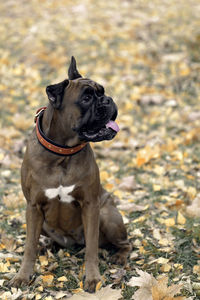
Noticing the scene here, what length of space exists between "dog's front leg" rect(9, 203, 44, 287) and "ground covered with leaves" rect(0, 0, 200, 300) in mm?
113

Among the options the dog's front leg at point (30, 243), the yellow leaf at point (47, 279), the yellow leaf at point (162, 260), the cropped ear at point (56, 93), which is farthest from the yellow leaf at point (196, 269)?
the cropped ear at point (56, 93)

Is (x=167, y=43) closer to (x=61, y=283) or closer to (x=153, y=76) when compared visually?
(x=153, y=76)

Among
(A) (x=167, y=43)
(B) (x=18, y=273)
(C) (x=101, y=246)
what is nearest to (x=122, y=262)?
(C) (x=101, y=246)

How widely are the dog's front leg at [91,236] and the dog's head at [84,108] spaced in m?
0.55

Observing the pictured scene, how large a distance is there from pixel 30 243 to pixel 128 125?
A: 13.1 feet

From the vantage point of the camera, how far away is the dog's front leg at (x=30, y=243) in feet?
11.2

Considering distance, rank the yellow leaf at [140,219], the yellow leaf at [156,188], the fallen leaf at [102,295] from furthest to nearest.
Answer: the yellow leaf at [156,188]
the yellow leaf at [140,219]
the fallen leaf at [102,295]

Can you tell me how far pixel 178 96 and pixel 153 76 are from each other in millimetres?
763

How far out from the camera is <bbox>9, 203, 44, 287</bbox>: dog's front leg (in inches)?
134

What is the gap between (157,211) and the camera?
466 centimetres

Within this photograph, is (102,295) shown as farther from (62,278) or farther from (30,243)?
(30,243)

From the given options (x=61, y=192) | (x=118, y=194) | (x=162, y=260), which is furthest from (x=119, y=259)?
(x=118, y=194)

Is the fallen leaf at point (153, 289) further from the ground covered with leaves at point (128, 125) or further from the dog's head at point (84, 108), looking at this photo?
the dog's head at point (84, 108)

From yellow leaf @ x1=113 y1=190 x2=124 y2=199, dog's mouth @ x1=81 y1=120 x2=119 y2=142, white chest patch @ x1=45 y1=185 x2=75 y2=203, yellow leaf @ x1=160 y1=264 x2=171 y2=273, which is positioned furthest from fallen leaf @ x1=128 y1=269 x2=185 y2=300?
yellow leaf @ x1=113 y1=190 x2=124 y2=199
